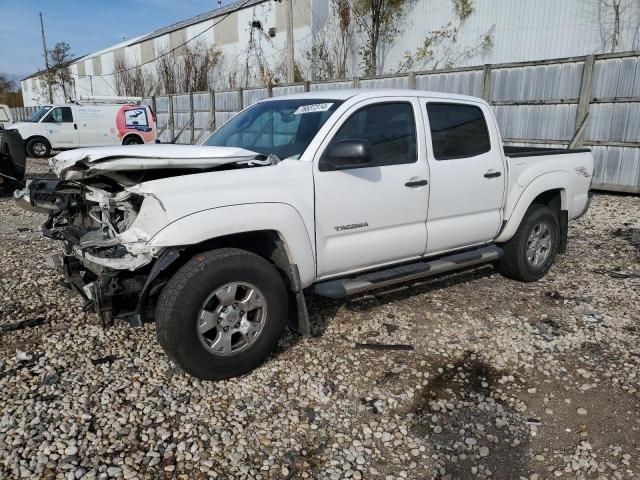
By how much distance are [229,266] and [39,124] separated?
18.3 metres

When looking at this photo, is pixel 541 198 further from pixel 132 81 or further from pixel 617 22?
pixel 132 81

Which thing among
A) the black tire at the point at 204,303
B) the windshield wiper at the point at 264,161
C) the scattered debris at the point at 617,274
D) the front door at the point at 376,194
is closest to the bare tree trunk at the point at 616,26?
the scattered debris at the point at 617,274

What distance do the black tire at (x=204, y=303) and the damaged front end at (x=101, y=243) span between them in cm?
19

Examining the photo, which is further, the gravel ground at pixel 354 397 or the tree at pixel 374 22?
the tree at pixel 374 22

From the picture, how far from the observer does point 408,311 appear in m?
4.61

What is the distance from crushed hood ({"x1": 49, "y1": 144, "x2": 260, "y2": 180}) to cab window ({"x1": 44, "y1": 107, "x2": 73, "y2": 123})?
17.3m

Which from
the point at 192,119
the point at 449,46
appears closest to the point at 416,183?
the point at 449,46

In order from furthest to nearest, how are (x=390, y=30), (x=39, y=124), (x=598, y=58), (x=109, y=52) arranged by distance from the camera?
(x=109, y=52)
(x=390, y=30)
(x=39, y=124)
(x=598, y=58)

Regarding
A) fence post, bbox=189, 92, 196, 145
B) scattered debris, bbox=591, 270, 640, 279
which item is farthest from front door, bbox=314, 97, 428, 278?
fence post, bbox=189, 92, 196, 145

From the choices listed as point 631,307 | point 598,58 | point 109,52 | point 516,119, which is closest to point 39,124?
point 516,119

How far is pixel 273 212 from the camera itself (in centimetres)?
334

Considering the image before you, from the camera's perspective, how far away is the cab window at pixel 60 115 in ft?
60.4

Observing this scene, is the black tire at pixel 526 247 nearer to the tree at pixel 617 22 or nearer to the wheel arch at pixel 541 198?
the wheel arch at pixel 541 198

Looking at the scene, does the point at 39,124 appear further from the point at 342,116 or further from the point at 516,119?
the point at 342,116
